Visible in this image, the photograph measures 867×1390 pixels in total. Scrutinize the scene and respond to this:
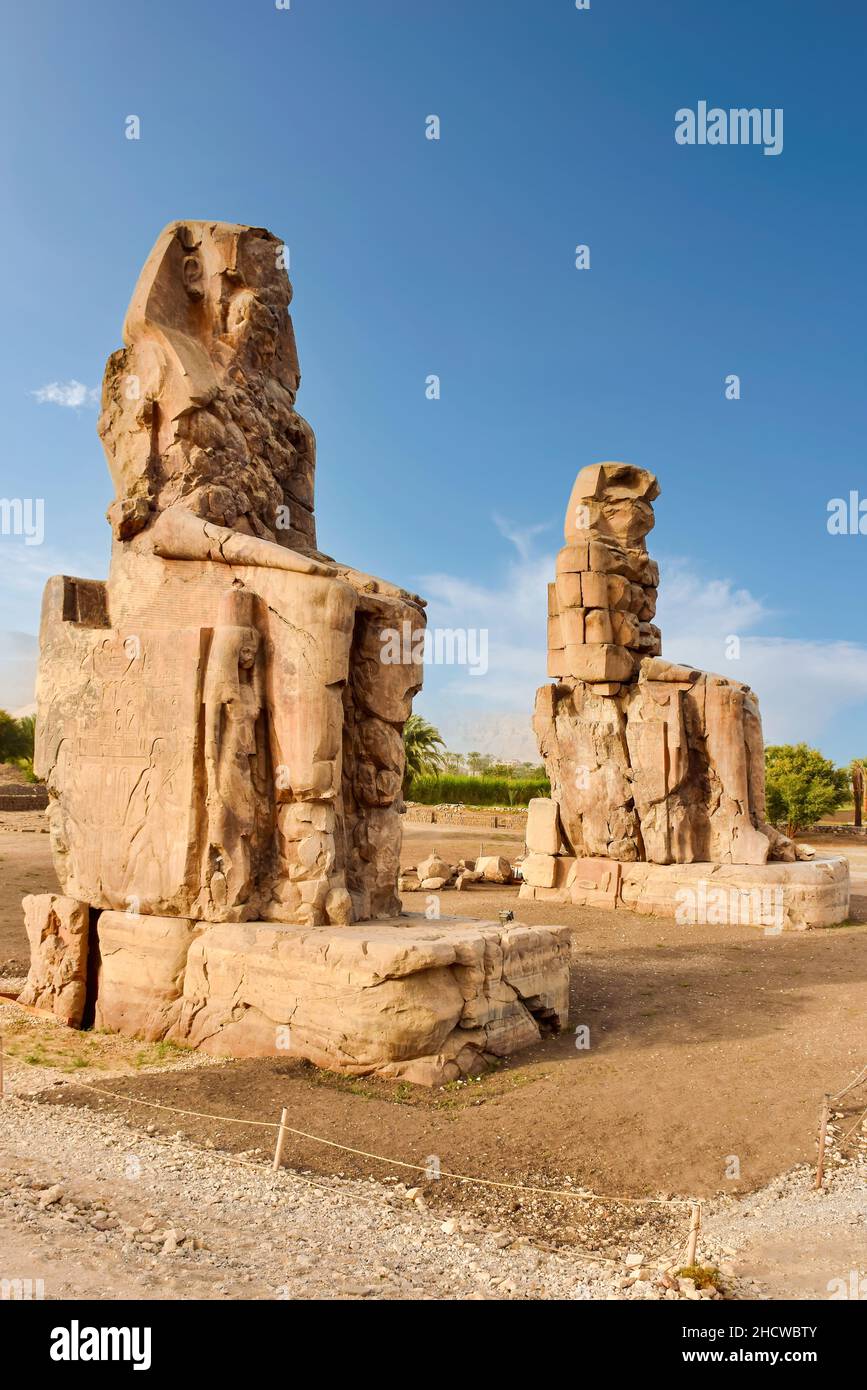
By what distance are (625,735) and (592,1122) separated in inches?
344

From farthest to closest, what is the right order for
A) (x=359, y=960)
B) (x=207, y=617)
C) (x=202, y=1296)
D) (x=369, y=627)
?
1. (x=369, y=627)
2. (x=207, y=617)
3. (x=359, y=960)
4. (x=202, y=1296)

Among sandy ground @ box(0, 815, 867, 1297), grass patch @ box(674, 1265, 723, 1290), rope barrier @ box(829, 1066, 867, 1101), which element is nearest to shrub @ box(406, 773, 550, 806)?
sandy ground @ box(0, 815, 867, 1297)

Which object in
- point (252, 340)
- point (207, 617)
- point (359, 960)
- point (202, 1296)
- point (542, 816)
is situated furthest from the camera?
point (542, 816)

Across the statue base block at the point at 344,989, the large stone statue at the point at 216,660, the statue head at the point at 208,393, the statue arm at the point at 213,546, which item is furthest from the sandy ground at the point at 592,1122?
the statue head at the point at 208,393

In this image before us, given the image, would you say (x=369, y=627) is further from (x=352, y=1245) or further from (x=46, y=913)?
(x=352, y=1245)

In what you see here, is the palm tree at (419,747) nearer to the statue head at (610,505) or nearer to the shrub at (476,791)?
the shrub at (476,791)

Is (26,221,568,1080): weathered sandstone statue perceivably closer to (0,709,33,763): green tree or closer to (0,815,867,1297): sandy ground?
(0,815,867,1297): sandy ground

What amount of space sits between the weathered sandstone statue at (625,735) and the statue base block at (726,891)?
6 cm

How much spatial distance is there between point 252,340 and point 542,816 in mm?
8421

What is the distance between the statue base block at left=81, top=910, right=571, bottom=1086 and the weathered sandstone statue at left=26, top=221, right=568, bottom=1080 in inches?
0.6

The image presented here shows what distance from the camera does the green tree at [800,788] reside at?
26.6m

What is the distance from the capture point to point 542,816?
13.9m

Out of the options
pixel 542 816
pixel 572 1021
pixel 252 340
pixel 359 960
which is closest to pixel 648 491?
pixel 542 816

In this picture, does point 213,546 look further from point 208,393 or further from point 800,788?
point 800,788
